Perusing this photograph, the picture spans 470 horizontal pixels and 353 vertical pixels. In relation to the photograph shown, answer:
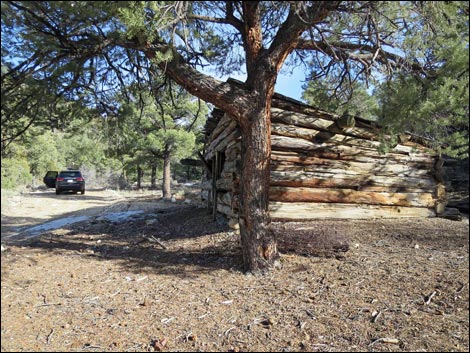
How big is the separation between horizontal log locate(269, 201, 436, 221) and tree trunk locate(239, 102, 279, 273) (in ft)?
8.15

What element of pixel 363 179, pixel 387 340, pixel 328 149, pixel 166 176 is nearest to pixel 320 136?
pixel 328 149

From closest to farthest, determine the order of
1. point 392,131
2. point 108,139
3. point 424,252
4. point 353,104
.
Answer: point 392,131, point 424,252, point 108,139, point 353,104

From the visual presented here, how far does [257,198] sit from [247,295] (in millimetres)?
1376

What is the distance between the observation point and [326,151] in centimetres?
812

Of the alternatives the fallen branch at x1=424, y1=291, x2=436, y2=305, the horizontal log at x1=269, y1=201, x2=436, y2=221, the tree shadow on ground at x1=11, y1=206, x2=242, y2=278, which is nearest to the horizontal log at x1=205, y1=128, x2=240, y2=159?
the horizontal log at x1=269, y1=201, x2=436, y2=221

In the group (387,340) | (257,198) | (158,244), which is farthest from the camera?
(158,244)

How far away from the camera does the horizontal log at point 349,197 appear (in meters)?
7.56

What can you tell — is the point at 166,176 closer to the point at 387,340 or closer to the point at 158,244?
the point at 158,244

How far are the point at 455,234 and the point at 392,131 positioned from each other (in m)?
3.48

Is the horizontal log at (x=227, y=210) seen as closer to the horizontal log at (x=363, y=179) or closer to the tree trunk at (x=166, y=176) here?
the horizontal log at (x=363, y=179)

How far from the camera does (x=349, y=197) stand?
8.04 metres

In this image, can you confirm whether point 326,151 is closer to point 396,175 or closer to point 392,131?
point 396,175

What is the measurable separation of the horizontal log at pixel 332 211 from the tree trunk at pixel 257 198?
249cm

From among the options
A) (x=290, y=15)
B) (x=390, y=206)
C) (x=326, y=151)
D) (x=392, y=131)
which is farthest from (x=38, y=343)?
(x=390, y=206)
